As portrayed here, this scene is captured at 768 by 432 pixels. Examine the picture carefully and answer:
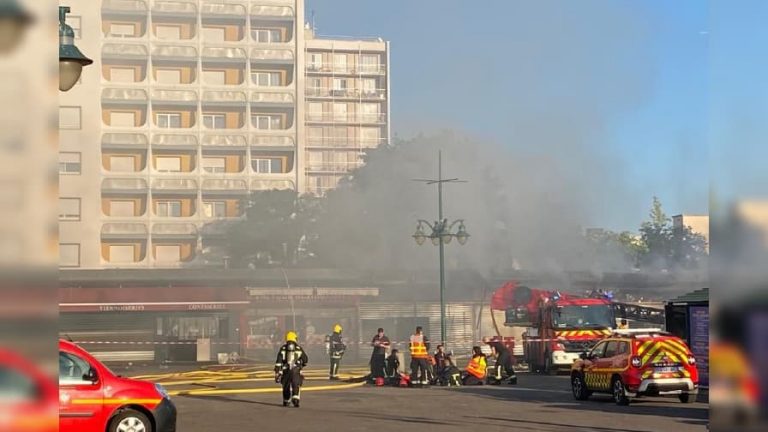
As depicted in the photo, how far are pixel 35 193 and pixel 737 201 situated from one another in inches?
53.9

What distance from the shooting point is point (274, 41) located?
4131 centimetres

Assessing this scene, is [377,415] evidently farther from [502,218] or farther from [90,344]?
[502,218]

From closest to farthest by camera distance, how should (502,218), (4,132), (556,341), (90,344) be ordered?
(4,132) → (556,341) → (90,344) → (502,218)

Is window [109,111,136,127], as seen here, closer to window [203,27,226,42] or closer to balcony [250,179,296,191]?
window [203,27,226,42]

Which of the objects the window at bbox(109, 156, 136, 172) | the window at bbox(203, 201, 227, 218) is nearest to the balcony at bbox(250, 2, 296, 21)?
the window at bbox(203, 201, 227, 218)

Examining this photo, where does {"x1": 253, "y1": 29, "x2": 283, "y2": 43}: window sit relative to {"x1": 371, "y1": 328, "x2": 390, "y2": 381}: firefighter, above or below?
above

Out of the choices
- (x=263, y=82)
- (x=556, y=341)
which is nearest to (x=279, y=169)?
(x=263, y=82)

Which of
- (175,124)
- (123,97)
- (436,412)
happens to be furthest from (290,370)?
(175,124)

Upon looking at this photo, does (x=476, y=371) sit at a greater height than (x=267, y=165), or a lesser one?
lesser

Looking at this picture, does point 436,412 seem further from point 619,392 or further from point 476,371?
point 476,371

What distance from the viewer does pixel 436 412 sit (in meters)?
16.6

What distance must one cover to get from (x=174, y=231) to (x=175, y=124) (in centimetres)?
410

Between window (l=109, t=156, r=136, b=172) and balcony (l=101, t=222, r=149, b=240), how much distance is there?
2039 mm

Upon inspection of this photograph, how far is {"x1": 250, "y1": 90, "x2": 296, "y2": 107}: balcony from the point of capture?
4016 cm
